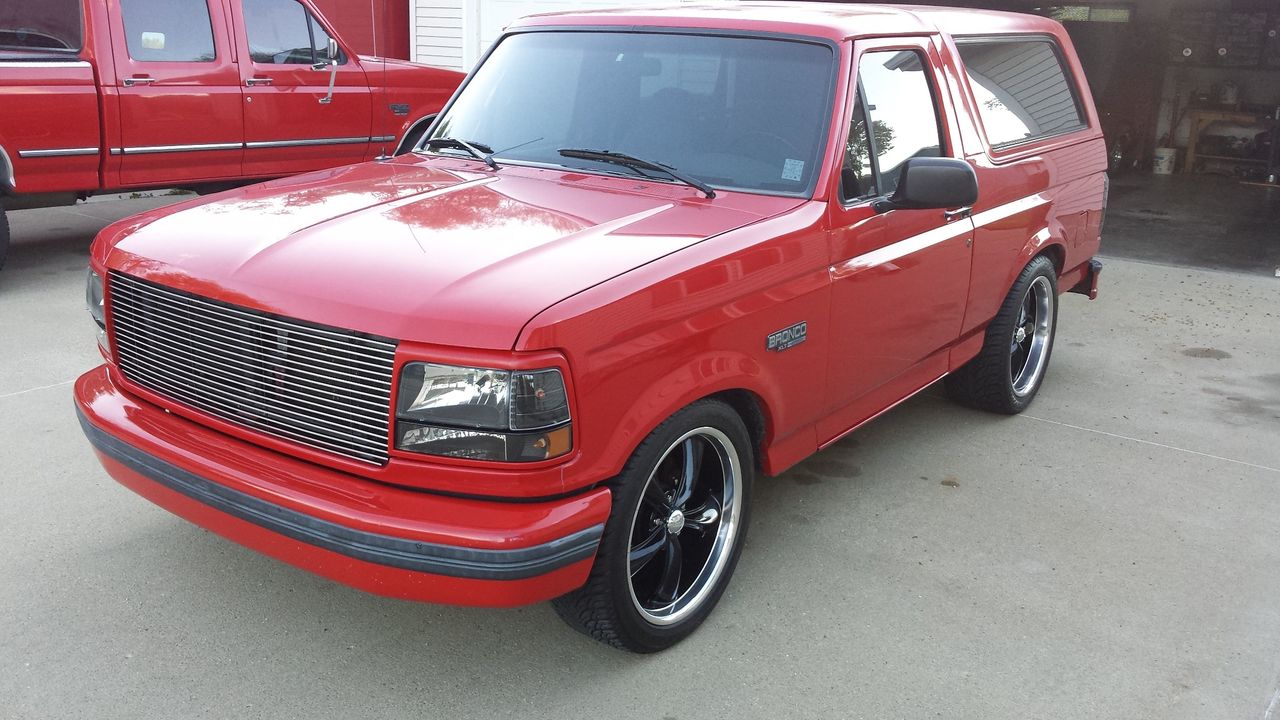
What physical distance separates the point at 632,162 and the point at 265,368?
56.7 inches

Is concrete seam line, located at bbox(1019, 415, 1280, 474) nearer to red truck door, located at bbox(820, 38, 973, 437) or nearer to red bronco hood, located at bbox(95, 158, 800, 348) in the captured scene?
red truck door, located at bbox(820, 38, 973, 437)

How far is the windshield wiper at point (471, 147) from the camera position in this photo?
388 cm

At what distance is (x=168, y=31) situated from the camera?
7.53m

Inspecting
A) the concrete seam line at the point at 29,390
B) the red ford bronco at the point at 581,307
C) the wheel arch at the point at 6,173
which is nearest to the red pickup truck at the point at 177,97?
the wheel arch at the point at 6,173

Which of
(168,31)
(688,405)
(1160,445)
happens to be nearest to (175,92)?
(168,31)

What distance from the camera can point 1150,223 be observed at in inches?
424

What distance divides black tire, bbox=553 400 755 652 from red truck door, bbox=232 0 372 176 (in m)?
6.09

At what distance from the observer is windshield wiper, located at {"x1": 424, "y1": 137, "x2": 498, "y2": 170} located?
12.7 feet

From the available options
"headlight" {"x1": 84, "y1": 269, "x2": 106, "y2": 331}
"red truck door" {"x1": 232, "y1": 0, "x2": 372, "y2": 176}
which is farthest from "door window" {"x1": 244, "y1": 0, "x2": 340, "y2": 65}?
"headlight" {"x1": 84, "y1": 269, "x2": 106, "y2": 331}

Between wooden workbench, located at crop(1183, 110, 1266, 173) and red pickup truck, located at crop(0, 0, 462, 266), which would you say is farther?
wooden workbench, located at crop(1183, 110, 1266, 173)

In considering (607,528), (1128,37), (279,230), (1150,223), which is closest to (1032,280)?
(607,528)

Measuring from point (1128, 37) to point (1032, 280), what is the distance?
14.3m

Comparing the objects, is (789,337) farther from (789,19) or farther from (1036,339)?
(1036,339)

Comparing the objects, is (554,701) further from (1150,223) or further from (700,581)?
(1150,223)
